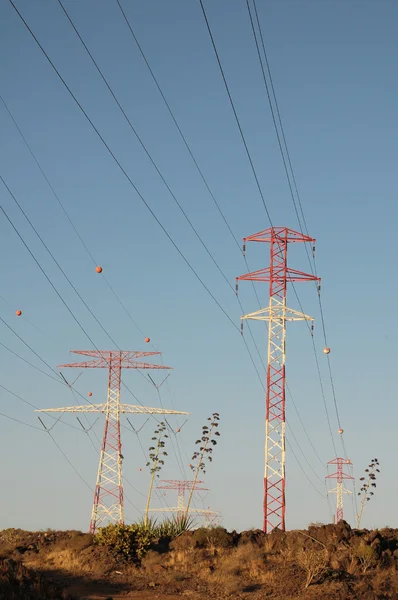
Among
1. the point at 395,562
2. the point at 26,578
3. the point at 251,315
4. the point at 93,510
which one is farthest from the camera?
the point at 93,510

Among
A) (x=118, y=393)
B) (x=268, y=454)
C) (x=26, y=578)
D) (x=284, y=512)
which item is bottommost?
(x=26, y=578)

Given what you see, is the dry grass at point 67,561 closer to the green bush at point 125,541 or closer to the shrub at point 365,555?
the green bush at point 125,541

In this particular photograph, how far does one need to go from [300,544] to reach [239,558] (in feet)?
11.3

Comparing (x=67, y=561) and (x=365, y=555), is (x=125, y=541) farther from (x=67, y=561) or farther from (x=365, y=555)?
(x=365, y=555)

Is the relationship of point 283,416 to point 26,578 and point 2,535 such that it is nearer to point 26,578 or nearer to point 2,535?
point 2,535

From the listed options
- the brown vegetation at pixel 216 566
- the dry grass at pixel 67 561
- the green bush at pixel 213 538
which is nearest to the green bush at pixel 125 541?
the brown vegetation at pixel 216 566

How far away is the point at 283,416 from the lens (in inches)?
1994

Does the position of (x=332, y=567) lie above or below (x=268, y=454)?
below

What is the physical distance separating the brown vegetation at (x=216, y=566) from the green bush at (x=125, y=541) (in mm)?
334

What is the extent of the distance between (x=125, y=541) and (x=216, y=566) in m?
3.90

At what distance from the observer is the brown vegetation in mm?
31391

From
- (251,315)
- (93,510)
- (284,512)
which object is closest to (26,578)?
(284,512)

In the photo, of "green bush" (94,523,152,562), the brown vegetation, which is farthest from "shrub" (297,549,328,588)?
"green bush" (94,523,152,562)

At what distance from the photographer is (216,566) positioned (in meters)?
35.3
